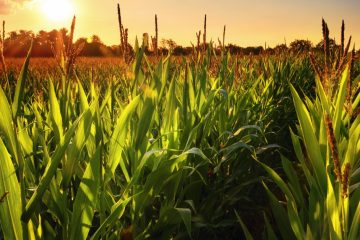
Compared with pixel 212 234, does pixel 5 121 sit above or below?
above

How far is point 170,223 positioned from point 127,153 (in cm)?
34

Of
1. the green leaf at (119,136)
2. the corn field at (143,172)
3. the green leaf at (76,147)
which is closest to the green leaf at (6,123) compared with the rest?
the corn field at (143,172)

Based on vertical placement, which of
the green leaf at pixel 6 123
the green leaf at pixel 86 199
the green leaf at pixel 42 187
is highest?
the green leaf at pixel 6 123

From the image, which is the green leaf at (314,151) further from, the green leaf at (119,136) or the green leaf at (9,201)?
the green leaf at (9,201)

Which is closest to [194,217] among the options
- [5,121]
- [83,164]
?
[83,164]

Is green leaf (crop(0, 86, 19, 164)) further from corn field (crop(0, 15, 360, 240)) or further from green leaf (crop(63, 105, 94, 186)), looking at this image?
green leaf (crop(63, 105, 94, 186))

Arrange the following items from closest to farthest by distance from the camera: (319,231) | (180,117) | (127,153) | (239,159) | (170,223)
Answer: (319,231)
(170,223)
(127,153)
(180,117)
(239,159)

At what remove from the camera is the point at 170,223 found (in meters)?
1.48

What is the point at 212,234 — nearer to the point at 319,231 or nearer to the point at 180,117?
the point at 180,117

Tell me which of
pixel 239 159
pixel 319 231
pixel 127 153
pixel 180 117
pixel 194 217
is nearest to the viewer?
pixel 319 231

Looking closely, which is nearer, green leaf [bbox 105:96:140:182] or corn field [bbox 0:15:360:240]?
corn field [bbox 0:15:360:240]

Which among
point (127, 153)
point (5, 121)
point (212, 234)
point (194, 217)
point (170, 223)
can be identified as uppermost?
point (5, 121)

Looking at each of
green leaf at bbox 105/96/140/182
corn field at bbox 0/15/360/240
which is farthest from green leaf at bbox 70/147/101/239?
green leaf at bbox 105/96/140/182

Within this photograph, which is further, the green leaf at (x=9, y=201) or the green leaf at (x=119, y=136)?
the green leaf at (x=119, y=136)
